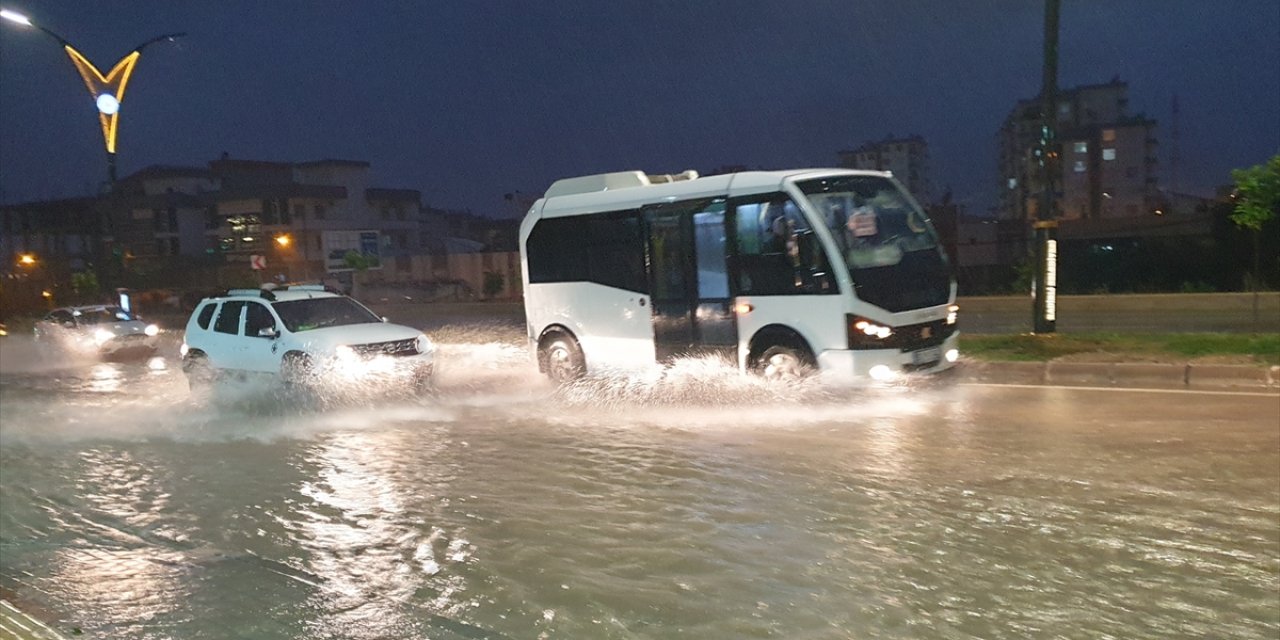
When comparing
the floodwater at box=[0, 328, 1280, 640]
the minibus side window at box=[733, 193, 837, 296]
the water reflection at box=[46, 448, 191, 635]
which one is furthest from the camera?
the minibus side window at box=[733, 193, 837, 296]

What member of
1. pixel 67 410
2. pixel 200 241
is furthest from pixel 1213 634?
pixel 200 241

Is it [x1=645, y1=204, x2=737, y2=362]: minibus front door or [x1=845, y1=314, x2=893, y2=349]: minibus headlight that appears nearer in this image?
[x1=845, y1=314, x2=893, y2=349]: minibus headlight

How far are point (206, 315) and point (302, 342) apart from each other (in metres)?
2.94

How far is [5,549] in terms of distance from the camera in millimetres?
6988

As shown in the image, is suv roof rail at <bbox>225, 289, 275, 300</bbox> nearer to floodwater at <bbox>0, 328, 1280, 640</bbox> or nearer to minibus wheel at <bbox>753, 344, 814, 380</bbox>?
floodwater at <bbox>0, 328, 1280, 640</bbox>

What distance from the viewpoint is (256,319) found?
46.1 ft

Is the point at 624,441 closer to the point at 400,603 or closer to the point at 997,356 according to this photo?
the point at 400,603

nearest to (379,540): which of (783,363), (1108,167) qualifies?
(783,363)

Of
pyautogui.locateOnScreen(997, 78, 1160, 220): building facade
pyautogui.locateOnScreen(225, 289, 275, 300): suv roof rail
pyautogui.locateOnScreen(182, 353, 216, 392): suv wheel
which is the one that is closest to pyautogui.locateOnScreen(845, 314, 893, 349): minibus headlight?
pyautogui.locateOnScreen(225, 289, 275, 300): suv roof rail

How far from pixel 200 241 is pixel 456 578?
6754 cm

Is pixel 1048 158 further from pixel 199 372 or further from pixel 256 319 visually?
pixel 199 372

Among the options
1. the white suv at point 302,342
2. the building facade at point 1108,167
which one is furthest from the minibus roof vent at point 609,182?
the building facade at point 1108,167

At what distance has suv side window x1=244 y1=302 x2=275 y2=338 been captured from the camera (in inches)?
543

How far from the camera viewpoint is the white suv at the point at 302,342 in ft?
42.6
